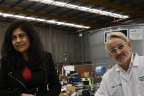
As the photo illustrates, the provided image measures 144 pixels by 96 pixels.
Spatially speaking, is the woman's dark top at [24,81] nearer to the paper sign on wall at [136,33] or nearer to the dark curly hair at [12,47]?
the dark curly hair at [12,47]

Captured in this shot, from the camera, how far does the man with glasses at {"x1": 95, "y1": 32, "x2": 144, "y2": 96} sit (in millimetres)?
2305

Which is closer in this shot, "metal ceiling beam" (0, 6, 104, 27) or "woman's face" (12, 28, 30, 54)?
"woman's face" (12, 28, 30, 54)

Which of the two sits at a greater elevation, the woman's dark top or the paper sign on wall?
the paper sign on wall

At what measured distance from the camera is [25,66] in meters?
2.33

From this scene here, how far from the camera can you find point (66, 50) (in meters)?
21.3

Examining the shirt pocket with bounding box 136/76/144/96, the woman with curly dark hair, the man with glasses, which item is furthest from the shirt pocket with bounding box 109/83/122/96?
the woman with curly dark hair

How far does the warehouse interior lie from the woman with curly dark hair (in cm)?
361

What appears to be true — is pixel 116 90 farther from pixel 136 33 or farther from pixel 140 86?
pixel 136 33

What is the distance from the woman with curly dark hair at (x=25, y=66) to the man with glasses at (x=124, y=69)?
510mm

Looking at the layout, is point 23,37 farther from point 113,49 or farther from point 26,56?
point 113,49

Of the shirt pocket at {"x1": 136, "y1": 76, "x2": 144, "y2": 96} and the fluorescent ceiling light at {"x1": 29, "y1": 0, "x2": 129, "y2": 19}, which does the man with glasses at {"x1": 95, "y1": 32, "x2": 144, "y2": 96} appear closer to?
the shirt pocket at {"x1": 136, "y1": 76, "x2": 144, "y2": 96}

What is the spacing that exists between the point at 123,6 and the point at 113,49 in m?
12.6

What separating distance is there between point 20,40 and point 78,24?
16483 millimetres

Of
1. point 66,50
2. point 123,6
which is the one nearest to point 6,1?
point 123,6
